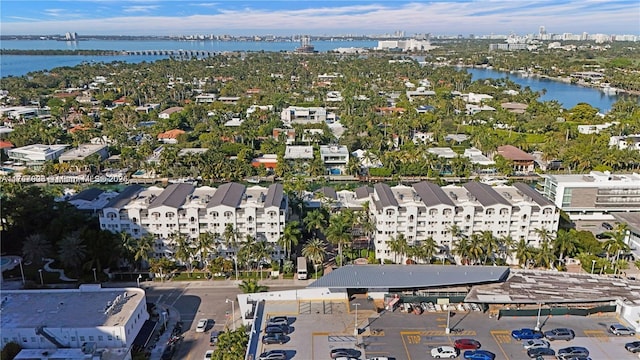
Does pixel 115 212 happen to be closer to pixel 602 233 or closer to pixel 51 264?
pixel 51 264

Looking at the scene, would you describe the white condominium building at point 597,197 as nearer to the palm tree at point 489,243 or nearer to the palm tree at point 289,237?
the palm tree at point 489,243

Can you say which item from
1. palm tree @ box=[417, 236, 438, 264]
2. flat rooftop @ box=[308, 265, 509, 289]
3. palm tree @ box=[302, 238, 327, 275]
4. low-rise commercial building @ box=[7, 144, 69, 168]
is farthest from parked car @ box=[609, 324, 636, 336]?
low-rise commercial building @ box=[7, 144, 69, 168]

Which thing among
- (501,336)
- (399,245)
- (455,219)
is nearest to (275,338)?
(501,336)

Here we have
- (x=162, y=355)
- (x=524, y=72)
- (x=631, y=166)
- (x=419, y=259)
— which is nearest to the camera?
(x=162, y=355)

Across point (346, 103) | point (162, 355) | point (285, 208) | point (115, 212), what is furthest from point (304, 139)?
point (162, 355)

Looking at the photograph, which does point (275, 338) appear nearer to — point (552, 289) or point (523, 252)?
point (552, 289)

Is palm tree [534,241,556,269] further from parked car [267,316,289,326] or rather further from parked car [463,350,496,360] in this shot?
parked car [267,316,289,326]
